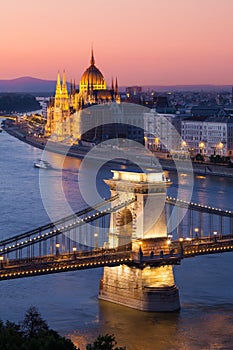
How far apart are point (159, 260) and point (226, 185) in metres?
15.5

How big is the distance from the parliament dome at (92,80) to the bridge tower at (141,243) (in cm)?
4354

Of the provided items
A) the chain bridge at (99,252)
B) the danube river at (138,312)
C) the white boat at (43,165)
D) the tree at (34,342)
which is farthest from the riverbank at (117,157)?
the tree at (34,342)

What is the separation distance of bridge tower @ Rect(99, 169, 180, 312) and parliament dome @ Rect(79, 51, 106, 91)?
143 feet

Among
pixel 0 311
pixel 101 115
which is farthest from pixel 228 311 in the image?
pixel 101 115

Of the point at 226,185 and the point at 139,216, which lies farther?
the point at 226,185

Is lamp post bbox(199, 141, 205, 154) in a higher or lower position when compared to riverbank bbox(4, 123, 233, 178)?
higher

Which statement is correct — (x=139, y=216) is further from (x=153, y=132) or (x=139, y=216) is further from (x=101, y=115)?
(x=101, y=115)

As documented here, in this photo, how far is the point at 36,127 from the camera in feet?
210

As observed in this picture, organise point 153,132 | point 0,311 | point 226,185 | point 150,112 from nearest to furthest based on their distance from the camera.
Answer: point 0,311, point 226,185, point 153,132, point 150,112

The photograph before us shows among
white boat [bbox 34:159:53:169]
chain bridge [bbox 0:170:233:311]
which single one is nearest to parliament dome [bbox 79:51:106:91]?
white boat [bbox 34:159:53:169]

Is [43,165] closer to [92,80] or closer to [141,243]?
[141,243]

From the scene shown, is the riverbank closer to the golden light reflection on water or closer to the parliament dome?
the parliament dome

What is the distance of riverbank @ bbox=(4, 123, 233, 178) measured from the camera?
32.5 meters

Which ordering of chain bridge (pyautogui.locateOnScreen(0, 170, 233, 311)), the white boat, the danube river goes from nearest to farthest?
1. the danube river
2. chain bridge (pyautogui.locateOnScreen(0, 170, 233, 311))
3. the white boat
